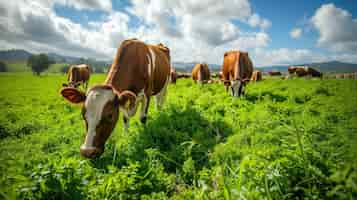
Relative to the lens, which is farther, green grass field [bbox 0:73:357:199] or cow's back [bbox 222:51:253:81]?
cow's back [bbox 222:51:253:81]

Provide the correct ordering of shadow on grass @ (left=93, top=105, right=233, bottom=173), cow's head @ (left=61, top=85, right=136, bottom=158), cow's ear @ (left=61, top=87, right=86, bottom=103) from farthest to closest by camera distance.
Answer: cow's ear @ (left=61, top=87, right=86, bottom=103) → shadow on grass @ (left=93, top=105, right=233, bottom=173) → cow's head @ (left=61, top=85, right=136, bottom=158)

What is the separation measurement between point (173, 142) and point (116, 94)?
5.19 ft

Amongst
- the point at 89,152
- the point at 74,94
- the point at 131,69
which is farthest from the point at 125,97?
the point at 131,69

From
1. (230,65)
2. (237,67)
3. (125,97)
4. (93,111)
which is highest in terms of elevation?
(230,65)

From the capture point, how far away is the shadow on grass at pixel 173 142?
3223mm

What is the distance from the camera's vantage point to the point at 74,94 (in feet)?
11.3

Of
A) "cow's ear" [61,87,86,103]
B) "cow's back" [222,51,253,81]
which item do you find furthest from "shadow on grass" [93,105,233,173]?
"cow's back" [222,51,253,81]

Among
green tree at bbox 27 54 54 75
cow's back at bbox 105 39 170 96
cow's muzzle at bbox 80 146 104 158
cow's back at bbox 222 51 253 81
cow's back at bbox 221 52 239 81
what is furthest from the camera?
green tree at bbox 27 54 54 75

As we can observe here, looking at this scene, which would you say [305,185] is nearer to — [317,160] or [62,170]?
[317,160]

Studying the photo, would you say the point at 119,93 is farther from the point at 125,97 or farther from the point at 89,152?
the point at 89,152

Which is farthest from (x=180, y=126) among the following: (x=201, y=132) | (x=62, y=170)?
(x=62, y=170)

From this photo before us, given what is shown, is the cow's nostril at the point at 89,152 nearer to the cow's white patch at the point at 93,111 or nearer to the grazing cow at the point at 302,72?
the cow's white patch at the point at 93,111

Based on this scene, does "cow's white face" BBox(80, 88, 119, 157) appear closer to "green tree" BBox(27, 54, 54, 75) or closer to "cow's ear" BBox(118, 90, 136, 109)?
"cow's ear" BBox(118, 90, 136, 109)

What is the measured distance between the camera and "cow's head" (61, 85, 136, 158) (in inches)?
122
